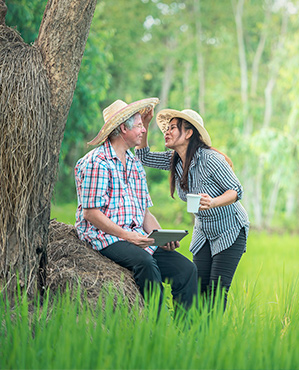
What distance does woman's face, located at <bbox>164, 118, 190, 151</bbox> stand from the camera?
13.1 ft

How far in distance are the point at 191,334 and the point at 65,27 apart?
6.06 feet

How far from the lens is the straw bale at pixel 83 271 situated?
3287mm

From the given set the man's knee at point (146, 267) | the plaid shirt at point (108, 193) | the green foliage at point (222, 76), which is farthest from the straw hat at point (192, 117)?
the green foliage at point (222, 76)

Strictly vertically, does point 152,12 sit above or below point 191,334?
above

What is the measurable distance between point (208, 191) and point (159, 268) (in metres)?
0.63

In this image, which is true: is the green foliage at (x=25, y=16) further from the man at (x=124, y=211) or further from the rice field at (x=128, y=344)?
the rice field at (x=128, y=344)

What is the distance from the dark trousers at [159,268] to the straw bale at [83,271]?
0.06 metres

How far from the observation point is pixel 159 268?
370 centimetres

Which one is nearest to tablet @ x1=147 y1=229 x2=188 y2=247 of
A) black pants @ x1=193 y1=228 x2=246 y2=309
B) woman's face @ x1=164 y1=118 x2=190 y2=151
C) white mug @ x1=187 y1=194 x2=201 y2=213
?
white mug @ x1=187 y1=194 x2=201 y2=213

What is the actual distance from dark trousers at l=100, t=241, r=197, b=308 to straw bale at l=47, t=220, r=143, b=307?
57 millimetres

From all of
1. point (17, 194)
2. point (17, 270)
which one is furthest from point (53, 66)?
point (17, 270)

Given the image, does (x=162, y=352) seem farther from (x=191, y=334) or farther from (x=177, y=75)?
(x=177, y=75)

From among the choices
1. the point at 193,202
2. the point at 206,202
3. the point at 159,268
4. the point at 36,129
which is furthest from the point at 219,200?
the point at 36,129

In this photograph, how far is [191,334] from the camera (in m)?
2.75
